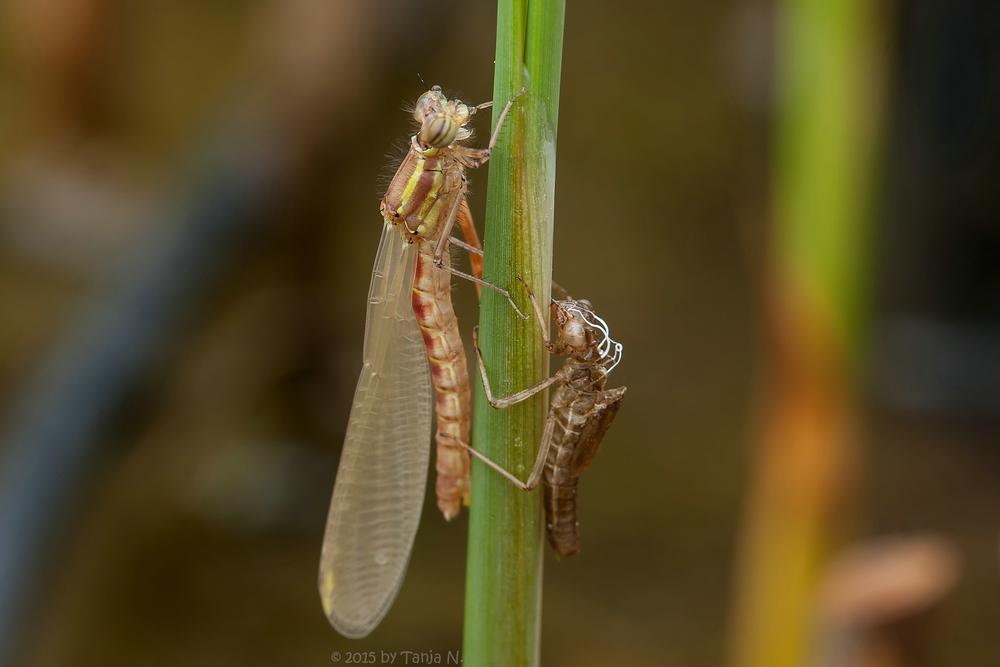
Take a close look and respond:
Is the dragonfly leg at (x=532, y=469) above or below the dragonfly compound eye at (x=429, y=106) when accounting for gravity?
below

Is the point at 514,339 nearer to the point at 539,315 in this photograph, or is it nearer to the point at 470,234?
the point at 539,315

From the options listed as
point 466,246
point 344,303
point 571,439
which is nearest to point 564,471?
point 571,439

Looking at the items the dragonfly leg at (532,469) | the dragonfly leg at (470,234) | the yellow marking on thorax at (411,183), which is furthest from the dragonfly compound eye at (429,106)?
the dragonfly leg at (532,469)

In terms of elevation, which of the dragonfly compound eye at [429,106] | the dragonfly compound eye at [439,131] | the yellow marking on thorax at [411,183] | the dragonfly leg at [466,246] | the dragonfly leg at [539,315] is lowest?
the dragonfly leg at [539,315]

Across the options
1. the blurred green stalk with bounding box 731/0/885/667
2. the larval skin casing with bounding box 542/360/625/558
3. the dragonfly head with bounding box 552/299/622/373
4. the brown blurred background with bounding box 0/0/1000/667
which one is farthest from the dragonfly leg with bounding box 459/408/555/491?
the brown blurred background with bounding box 0/0/1000/667

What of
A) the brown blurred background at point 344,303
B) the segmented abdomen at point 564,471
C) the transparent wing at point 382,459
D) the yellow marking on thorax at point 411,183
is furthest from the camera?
the brown blurred background at point 344,303

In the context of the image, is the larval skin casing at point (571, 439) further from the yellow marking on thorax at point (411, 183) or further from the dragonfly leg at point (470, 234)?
the yellow marking on thorax at point (411, 183)

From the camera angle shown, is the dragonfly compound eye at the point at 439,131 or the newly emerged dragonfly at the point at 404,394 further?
the newly emerged dragonfly at the point at 404,394
